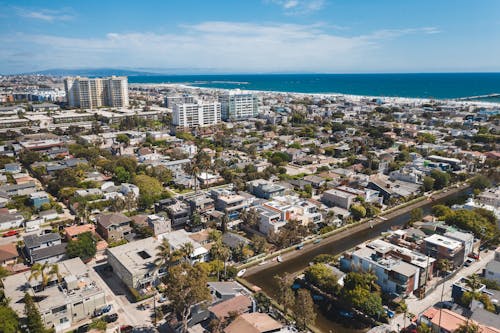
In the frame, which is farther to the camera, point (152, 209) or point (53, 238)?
point (152, 209)

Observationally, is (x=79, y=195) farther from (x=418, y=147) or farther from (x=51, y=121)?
(x=51, y=121)

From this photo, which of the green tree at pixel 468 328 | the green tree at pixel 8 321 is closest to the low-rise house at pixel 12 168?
the green tree at pixel 8 321

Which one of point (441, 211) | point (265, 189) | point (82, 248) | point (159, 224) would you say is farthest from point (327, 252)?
point (82, 248)

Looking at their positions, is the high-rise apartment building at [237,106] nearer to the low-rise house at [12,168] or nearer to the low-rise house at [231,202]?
the low-rise house at [12,168]

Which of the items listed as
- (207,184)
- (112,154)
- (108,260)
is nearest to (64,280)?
(108,260)

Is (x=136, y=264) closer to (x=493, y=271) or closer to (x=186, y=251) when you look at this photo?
(x=186, y=251)

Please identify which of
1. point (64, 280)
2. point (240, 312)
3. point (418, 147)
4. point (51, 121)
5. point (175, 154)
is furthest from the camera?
point (51, 121)

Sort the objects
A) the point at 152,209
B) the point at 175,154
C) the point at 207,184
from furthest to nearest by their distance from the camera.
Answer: the point at 175,154 < the point at 207,184 < the point at 152,209

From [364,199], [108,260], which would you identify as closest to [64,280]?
[108,260]
